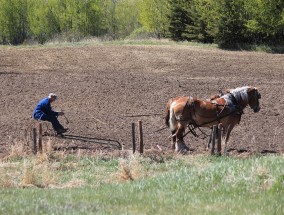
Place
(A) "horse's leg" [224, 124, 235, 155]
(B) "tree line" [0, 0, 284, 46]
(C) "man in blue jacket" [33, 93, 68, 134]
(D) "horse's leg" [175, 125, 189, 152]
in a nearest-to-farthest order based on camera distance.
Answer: (D) "horse's leg" [175, 125, 189, 152] < (A) "horse's leg" [224, 124, 235, 155] < (C) "man in blue jacket" [33, 93, 68, 134] < (B) "tree line" [0, 0, 284, 46]

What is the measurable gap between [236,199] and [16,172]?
6043 mm

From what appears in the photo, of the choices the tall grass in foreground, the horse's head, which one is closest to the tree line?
the horse's head

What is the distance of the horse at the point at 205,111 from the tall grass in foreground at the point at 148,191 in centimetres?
256

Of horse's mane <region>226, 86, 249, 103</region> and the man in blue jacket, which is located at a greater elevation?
horse's mane <region>226, 86, 249, 103</region>

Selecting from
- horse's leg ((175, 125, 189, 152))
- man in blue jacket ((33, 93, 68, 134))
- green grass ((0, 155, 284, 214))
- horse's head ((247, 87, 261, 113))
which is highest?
horse's head ((247, 87, 261, 113))

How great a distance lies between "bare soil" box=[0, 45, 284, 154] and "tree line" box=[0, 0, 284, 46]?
331 centimetres

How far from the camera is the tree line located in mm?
40781

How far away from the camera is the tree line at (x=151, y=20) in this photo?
4078 cm

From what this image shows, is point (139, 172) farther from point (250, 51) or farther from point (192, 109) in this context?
point (250, 51)

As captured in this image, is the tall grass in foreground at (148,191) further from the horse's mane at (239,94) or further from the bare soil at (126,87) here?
the bare soil at (126,87)

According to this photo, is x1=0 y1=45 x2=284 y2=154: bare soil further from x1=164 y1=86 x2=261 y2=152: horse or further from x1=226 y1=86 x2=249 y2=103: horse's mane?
x1=226 y1=86 x2=249 y2=103: horse's mane

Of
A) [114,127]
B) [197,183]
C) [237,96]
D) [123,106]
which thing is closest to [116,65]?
[123,106]

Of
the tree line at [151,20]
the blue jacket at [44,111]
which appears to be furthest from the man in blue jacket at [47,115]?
the tree line at [151,20]

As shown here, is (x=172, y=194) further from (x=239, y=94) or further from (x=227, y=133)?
(x=239, y=94)
